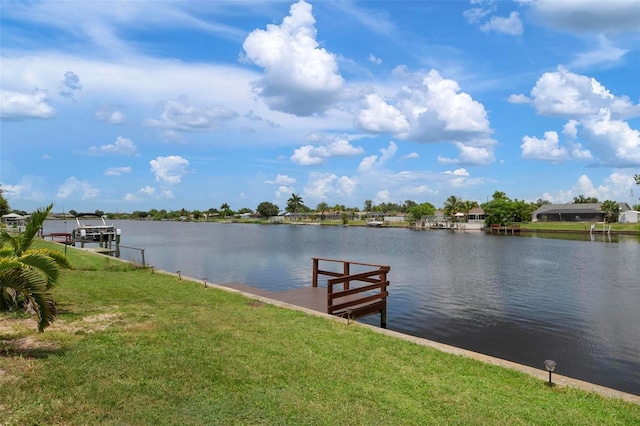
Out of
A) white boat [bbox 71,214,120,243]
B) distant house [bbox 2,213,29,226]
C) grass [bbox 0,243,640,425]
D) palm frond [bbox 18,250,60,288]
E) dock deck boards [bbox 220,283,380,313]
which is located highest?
distant house [bbox 2,213,29,226]

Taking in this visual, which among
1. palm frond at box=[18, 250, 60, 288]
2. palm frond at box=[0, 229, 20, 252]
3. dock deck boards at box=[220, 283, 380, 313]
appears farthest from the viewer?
dock deck boards at box=[220, 283, 380, 313]

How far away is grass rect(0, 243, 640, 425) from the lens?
511 cm

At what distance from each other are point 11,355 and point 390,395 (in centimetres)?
577

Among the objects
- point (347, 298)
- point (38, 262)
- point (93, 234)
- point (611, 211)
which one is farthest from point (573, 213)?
point (38, 262)

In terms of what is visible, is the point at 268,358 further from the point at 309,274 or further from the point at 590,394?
the point at 309,274

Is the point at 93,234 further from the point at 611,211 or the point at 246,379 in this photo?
the point at 611,211

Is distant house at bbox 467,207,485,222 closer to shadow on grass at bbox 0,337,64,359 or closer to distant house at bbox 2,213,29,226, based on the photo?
distant house at bbox 2,213,29,226

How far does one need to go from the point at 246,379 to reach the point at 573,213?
122 meters

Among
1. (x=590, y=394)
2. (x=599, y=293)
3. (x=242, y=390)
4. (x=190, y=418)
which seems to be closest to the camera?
(x=190, y=418)

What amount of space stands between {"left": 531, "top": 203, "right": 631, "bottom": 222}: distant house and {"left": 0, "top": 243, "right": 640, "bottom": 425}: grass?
117687 mm

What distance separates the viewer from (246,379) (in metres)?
6.20

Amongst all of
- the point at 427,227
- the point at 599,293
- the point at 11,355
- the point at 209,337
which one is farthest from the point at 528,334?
the point at 427,227

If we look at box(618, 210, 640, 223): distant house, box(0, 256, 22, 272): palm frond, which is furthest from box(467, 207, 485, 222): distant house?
box(0, 256, 22, 272): palm frond

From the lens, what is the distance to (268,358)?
7.25 m
